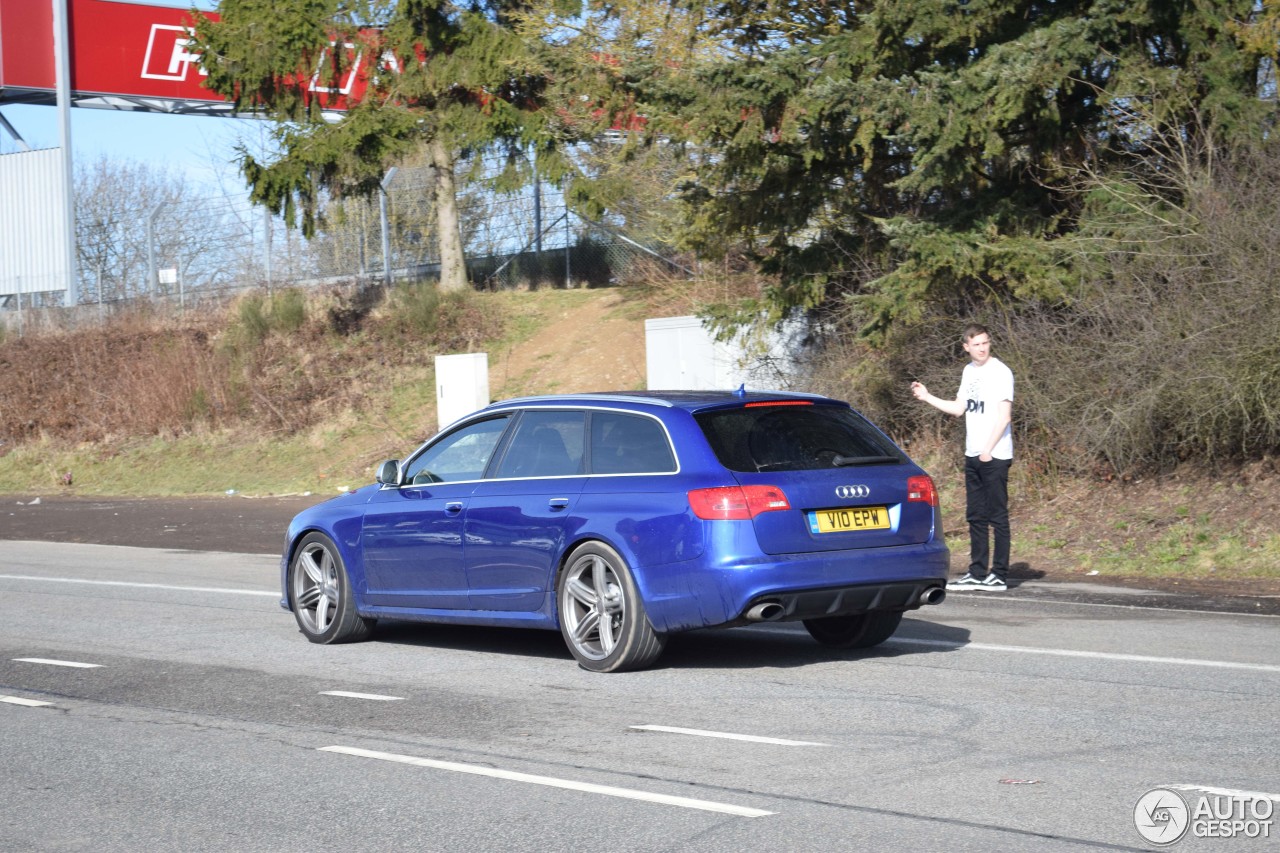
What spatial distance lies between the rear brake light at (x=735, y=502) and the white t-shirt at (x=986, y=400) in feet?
13.5

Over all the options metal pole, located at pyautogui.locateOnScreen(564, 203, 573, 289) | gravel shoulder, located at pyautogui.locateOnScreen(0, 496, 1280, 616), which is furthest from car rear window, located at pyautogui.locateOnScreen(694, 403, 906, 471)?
metal pole, located at pyautogui.locateOnScreen(564, 203, 573, 289)

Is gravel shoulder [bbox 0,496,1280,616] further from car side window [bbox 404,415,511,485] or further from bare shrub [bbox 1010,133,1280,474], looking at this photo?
car side window [bbox 404,415,511,485]

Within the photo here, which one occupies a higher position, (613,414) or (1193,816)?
(613,414)

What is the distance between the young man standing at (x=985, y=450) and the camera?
11648mm

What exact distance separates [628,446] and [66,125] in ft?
105

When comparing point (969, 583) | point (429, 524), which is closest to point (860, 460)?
point (429, 524)

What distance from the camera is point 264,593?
13227 mm

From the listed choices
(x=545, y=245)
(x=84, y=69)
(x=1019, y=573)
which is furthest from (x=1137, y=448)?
(x=84, y=69)

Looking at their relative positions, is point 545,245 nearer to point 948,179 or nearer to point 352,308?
point 352,308

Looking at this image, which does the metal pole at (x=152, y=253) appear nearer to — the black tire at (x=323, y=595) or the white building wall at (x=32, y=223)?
the white building wall at (x=32, y=223)

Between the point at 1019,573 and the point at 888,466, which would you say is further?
the point at 1019,573

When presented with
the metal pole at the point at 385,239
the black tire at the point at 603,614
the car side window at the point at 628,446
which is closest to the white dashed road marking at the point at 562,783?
the black tire at the point at 603,614

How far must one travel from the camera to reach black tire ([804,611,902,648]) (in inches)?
361

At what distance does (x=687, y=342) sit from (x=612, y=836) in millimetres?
17649
